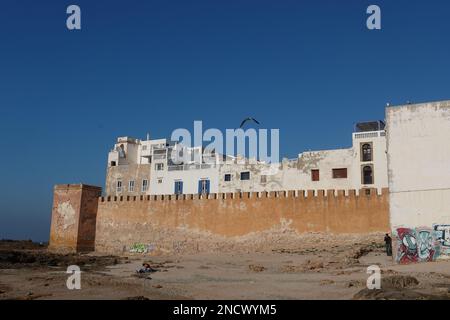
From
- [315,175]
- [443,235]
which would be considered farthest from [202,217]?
[443,235]

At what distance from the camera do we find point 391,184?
19.5 metres

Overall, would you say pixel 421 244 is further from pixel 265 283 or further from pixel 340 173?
pixel 340 173

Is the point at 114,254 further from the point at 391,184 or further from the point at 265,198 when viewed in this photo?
the point at 391,184

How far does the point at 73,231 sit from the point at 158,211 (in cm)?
643

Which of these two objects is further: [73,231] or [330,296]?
[73,231]

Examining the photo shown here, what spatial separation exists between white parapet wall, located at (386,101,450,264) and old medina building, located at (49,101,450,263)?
0.04m

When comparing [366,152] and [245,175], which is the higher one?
[366,152]

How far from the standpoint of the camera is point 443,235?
727 inches

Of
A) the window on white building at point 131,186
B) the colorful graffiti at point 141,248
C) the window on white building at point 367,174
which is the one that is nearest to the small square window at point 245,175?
the window on white building at point 367,174

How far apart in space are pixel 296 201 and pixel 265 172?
10.2 metres

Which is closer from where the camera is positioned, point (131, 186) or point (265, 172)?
point (265, 172)

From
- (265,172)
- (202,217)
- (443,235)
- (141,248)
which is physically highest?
(265,172)

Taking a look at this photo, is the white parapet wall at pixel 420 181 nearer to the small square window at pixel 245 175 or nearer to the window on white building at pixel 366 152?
the window on white building at pixel 366 152
